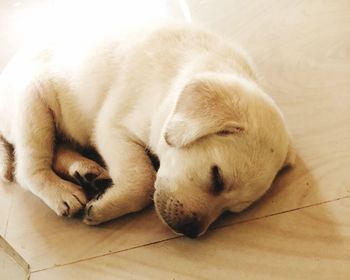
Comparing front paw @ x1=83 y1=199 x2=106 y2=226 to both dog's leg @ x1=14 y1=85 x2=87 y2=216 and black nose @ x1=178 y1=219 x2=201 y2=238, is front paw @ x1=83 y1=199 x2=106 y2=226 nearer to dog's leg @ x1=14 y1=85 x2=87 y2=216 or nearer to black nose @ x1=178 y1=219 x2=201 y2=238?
dog's leg @ x1=14 y1=85 x2=87 y2=216

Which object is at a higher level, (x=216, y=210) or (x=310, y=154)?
(x=216, y=210)

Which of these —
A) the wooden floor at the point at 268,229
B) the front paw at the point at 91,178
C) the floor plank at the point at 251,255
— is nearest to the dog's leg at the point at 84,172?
the front paw at the point at 91,178

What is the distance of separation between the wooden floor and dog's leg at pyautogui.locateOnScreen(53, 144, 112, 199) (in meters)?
0.17

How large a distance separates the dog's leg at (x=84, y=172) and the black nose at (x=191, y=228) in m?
0.44

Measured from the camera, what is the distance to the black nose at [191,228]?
1595 mm

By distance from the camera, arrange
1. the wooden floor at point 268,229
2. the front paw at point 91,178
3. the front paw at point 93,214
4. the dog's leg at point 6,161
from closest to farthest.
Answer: the wooden floor at point 268,229 → the front paw at point 93,214 → the front paw at point 91,178 → the dog's leg at point 6,161

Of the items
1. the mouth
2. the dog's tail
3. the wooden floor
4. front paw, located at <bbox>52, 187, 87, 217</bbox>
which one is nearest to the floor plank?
the wooden floor

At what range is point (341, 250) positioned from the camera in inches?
64.6

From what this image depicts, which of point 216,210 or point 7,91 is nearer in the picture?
point 216,210

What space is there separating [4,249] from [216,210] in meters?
0.75

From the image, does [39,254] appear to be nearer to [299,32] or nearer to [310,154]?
[310,154]

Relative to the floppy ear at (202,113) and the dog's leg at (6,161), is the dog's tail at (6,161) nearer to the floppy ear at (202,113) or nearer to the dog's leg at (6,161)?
the dog's leg at (6,161)

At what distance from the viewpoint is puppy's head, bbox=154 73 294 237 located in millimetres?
1536

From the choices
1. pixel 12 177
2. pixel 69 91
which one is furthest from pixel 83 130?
pixel 12 177
